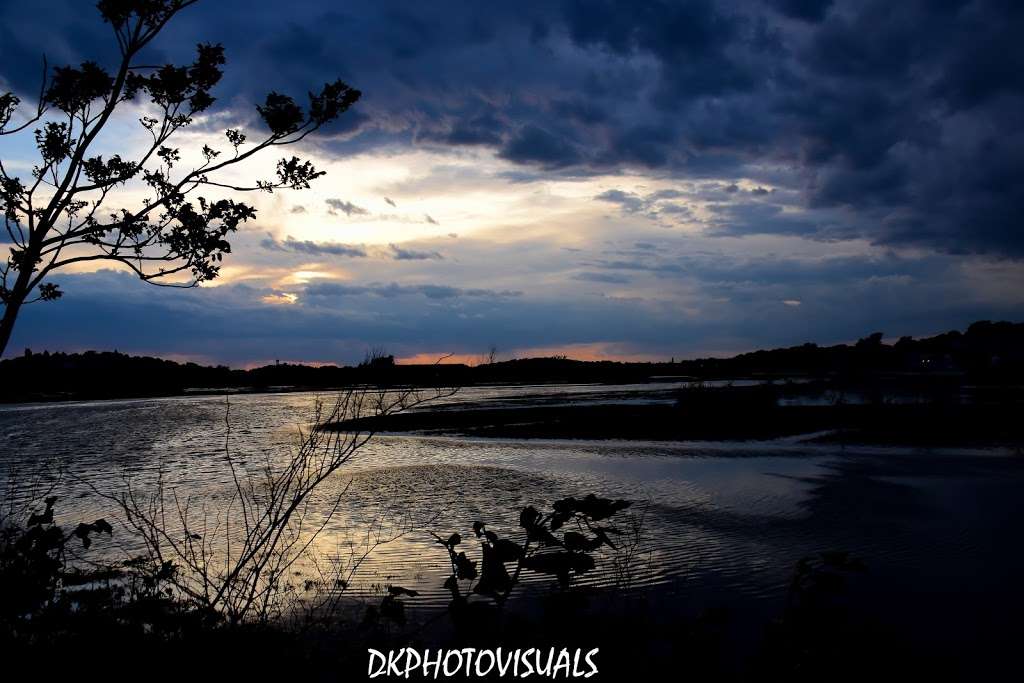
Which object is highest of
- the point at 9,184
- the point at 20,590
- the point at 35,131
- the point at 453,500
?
the point at 35,131

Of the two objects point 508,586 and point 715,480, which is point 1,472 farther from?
point 508,586

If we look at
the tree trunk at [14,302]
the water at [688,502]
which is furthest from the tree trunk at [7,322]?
the water at [688,502]

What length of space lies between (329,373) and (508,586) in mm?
129459

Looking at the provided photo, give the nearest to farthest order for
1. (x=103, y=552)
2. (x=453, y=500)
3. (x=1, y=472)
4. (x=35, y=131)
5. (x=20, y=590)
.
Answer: (x=20, y=590) → (x=35, y=131) → (x=103, y=552) → (x=453, y=500) → (x=1, y=472)

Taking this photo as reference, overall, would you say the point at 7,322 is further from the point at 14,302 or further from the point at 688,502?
the point at 688,502

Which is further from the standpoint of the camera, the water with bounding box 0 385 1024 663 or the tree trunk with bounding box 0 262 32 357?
the water with bounding box 0 385 1024 663

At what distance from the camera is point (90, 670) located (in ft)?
19.5

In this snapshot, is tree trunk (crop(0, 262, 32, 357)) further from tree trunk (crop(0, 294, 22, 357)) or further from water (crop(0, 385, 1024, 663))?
water (crop(0, 385, 1024, 663))

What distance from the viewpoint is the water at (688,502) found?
9555 mm

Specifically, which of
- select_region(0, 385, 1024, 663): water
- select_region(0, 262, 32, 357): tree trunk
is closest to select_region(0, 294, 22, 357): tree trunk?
select_region(0, 262, 32, 357): tree trunk

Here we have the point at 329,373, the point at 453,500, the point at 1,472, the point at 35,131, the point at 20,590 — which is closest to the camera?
the point at 20,590

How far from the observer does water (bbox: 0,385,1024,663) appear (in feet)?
31.3

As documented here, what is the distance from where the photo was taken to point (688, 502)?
15742 mm

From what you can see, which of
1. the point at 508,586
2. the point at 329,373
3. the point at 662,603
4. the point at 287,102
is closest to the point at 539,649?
the point at 508,586
